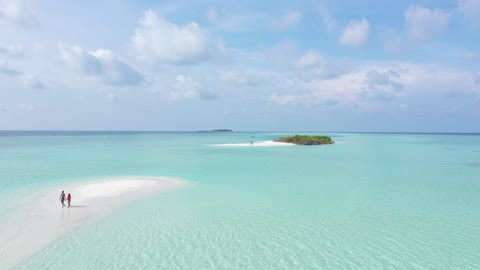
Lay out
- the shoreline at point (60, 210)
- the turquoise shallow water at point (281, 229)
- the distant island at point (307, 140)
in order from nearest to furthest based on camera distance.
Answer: the turquoise shallow water at point (281, 229) < the shoreline at point (60, 210) < the distant island at point (307, 140)

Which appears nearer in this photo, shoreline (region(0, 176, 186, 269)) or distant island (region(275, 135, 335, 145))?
shoreline (region(0, 176, 186, 269))

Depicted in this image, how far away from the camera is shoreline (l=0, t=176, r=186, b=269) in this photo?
18156 millimetres

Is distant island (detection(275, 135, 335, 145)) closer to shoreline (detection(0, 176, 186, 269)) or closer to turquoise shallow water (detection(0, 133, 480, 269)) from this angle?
turquoise shallow water (detection(0, 133, 480, 269))

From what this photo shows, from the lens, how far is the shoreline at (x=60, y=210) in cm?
1816

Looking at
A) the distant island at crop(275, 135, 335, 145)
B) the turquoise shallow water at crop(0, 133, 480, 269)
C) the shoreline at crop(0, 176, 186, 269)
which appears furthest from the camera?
the distant island at crop(275, 135, 335, 145)

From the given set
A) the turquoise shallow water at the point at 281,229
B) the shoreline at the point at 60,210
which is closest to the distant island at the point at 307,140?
the turquoise shallow water at the point at 281,229

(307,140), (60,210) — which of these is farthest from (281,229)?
(307,140)

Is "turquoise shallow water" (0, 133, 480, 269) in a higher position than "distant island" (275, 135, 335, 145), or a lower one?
lower

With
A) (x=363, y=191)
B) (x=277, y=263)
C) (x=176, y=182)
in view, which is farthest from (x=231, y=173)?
(x=277, y=263)

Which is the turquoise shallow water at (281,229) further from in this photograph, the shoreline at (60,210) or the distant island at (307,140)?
the distant island at (307,140)

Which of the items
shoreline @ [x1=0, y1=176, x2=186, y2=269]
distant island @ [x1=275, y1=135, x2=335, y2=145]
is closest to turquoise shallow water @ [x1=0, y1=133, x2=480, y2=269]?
shoreline @ [x1=0, y1=176, x2=186, y2=269]

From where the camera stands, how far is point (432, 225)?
2212cm

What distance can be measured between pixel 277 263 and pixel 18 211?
21.7 m

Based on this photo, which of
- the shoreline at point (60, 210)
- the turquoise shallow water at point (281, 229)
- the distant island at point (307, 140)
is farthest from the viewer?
the distant island at point (307, 140)
